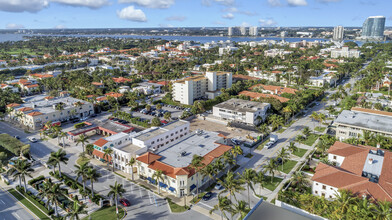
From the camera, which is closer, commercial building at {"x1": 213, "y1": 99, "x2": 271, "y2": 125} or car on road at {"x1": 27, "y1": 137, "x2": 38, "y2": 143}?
car on road at {"x1": 27, "y1": 137, "x2": 38, "y2": 143}

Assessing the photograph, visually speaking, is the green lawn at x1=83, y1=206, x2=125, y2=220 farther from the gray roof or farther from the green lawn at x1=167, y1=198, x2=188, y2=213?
the gray roof

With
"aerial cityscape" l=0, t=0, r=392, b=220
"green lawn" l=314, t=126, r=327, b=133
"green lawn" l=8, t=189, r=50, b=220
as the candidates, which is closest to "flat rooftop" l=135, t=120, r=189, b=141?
"aerial cityscape" l=0, t=0, r=392, b=220

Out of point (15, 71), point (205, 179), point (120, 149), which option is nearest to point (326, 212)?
point (205, 179)

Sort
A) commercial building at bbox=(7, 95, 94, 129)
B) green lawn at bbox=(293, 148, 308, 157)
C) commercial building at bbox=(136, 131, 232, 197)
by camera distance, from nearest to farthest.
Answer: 1. commercial building at bbox=(136, 131, 232, 197)
2. green lawn at bbox=(293, 148, 308, 157)
3. commercial building at bbox=(7, 95, 94, 129)

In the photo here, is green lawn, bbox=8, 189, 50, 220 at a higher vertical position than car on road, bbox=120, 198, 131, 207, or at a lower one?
lower

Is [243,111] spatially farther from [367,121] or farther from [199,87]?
[367,121]

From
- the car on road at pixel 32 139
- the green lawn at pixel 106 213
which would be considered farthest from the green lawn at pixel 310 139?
the car on road at pixel 32 139

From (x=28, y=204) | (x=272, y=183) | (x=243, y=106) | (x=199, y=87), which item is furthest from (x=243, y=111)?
(x=28, y=204)

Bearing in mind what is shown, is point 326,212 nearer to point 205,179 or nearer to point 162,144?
point 205,179
